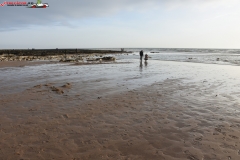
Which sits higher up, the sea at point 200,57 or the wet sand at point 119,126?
the sea at point 200,57

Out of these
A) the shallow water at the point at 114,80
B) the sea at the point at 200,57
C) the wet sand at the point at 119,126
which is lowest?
the wet sand at the point at 119,126

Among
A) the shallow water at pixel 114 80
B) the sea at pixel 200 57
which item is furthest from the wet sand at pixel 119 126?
the sea at pixel 200 57

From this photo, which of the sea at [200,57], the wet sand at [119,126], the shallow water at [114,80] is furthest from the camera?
the sea at [200,57]

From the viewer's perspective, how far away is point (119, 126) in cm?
575

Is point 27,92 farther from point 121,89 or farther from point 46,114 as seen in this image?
point 121,89

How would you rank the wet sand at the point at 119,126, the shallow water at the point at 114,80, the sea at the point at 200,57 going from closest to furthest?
1. the wet sand at the point at 119,126
2. the shallow water at the point at 114,80
3. the sea at the point at 200,57

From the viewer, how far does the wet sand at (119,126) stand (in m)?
4.35

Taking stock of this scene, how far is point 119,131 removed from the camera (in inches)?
213

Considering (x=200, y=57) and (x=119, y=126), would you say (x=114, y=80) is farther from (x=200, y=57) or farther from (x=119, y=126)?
(x=200, y=57)

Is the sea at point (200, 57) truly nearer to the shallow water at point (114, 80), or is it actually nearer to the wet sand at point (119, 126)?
the shallow water at point (114, 80)

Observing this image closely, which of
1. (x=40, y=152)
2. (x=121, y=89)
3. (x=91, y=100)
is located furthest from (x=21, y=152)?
(x=121, y=89)

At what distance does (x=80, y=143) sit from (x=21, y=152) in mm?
1364

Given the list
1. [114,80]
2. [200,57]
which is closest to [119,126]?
[114,80]

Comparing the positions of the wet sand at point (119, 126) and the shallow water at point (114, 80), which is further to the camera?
the shallow water at point (114, 80)
